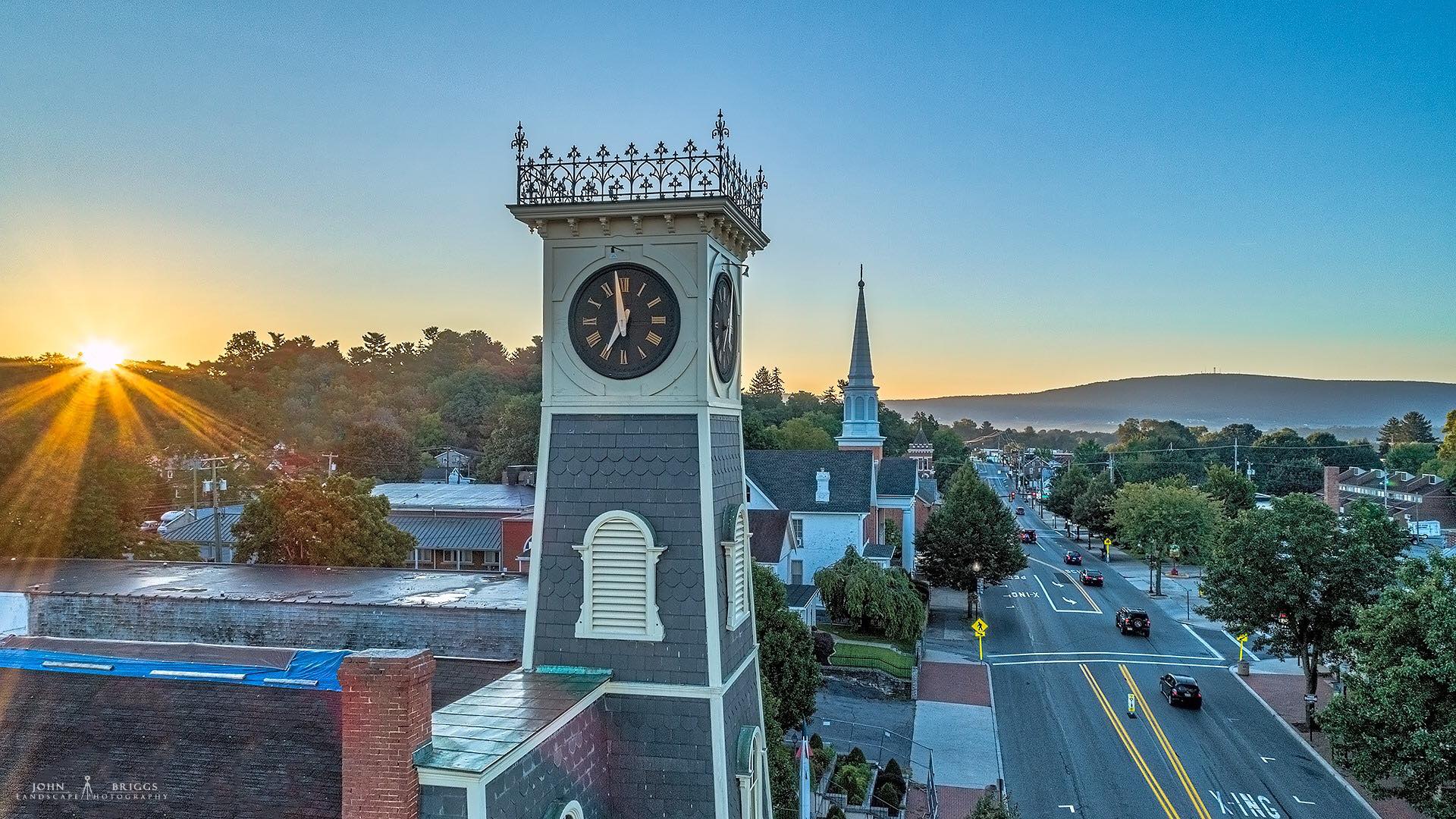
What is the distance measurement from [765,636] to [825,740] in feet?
22.9

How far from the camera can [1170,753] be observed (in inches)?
1048

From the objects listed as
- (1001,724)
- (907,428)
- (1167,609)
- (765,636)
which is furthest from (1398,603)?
(907,428)

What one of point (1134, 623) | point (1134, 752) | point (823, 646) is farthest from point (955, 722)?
point (1134, 623)

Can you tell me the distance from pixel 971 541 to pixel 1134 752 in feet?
65.1

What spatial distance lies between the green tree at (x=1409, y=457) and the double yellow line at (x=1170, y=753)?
4498 inches

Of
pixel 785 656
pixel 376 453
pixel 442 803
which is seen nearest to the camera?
pixel 442 803

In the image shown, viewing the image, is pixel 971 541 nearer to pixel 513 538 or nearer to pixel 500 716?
pixel 513 538

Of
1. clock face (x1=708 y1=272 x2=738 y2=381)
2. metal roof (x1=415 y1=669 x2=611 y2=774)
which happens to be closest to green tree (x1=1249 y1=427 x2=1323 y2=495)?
clock face (x1=708 y1=272 x2=738 y2=381)

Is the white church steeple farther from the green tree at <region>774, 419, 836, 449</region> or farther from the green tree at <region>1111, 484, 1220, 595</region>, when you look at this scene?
the green tree at <region>774, 419, 836, 449</region>

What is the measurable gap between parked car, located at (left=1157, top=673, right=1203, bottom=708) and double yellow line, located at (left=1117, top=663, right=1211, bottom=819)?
90 cm

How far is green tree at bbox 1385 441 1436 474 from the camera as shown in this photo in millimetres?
121250

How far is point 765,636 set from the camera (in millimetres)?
23172

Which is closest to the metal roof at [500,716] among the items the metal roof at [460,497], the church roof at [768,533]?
the church roof at [768,533]

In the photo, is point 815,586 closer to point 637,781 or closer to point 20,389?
point 637,781
